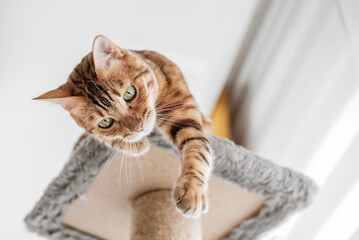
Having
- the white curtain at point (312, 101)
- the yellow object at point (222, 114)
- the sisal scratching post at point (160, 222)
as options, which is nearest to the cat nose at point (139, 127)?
the sisal scratching post at point (160, 222)

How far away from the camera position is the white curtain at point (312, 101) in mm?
995

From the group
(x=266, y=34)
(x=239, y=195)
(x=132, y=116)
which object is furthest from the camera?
(x=266, y=34)

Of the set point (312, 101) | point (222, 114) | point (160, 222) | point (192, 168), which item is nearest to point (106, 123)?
point (192, 168)

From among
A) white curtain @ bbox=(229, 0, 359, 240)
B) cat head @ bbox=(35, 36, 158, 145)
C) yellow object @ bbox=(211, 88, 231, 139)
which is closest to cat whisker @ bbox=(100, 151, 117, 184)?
cat head @ bbox=(35, 36, 158, 145)

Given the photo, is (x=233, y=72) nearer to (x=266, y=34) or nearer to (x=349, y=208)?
(x=266, y=34)

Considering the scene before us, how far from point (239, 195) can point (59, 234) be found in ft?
1.86

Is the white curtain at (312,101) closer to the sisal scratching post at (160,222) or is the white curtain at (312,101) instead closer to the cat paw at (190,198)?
the sisal scratching post at (160,222)

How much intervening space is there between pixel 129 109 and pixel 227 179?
0.39 metres

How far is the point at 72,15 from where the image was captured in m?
1.07

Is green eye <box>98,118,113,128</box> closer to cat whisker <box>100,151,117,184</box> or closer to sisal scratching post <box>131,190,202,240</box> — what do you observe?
cat whisker <box>100,151,117,184</box>

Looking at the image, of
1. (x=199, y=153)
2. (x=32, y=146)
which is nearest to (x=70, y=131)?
(x=32, y=146)

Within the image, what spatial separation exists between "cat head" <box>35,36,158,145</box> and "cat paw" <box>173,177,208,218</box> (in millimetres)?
168

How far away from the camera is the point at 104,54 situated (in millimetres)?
704

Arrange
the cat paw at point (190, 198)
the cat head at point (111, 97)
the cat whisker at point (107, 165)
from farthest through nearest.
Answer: the cat whisker at point (107, 165), the cat head at point (111, 97), the cat paw at point (190, 198)
